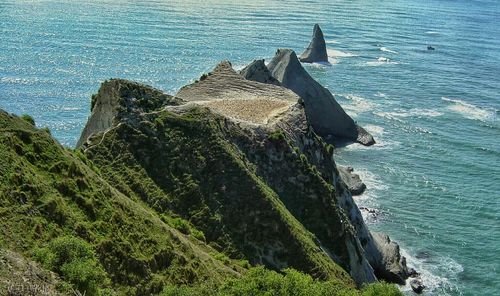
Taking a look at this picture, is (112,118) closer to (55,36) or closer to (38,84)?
(38,84)

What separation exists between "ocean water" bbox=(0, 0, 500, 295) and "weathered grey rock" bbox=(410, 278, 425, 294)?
82 cm

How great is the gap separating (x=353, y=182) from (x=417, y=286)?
23366 millimetres

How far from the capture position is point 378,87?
139 metres

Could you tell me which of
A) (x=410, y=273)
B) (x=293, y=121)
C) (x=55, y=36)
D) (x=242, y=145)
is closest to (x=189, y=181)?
(x=242, y=145)

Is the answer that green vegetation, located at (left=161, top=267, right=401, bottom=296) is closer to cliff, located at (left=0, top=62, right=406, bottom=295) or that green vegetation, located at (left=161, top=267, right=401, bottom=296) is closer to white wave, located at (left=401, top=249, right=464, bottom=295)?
cliff, located at (left=0, top=62, right=406, bottom=295)

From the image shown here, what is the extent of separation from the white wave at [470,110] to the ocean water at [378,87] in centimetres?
23

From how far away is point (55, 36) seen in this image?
149500 millimetres

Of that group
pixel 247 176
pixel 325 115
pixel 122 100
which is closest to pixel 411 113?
pixel 325 115

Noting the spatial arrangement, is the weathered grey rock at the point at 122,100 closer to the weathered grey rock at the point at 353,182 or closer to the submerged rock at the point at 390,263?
the submerged rock at the point at 390,263

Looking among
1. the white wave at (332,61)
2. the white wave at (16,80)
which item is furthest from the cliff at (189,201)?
the white wave at (332,61)

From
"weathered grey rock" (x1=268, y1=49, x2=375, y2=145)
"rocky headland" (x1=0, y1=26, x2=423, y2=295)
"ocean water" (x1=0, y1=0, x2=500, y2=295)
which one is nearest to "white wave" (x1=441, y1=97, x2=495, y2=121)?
"ocean water" (x1=0, y1=0, x2=500, y2=295)

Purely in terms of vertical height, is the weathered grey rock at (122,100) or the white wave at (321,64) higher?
the weathered grey rock at (122,100)

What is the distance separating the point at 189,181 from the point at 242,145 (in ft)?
25.7

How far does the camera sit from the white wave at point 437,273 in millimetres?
66000
